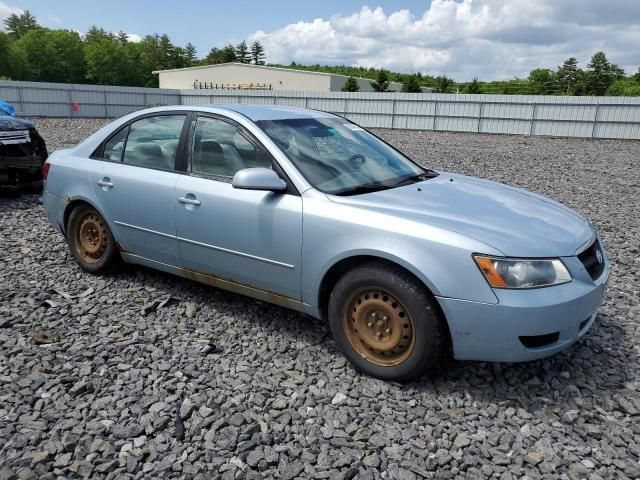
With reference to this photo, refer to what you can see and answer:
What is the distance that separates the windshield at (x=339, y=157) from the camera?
354 centimetres

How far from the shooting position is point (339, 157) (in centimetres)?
383

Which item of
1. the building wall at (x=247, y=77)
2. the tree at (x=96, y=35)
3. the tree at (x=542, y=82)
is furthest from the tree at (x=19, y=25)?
the tree at (x=542, y=82)

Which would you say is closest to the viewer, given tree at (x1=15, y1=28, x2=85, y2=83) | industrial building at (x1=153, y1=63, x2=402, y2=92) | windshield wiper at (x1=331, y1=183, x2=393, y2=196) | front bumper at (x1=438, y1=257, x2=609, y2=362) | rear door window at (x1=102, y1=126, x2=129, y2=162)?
front bumper at (x1=438, y1=257, x2=609, y2=362)

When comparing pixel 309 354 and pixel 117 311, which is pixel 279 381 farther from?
pixel 117 311

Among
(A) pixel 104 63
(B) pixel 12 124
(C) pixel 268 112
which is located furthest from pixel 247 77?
(C) pixel 268 112

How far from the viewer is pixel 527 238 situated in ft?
9.69

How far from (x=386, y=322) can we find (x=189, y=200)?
→ 171 centimetres

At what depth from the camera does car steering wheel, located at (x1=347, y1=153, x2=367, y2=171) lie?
3.80 meters

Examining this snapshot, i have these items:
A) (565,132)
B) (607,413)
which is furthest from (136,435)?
(565,132)

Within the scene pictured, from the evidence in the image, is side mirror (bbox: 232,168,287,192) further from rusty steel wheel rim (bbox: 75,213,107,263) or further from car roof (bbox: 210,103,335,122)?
rusty steel wheel rim (bbox: 75,213,107,263)

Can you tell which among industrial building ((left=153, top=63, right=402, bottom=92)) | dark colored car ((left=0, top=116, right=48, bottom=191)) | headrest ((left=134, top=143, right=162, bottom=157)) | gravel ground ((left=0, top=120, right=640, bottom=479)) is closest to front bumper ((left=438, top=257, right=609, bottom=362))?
gravel ground ((left=0, top=120, right=640, bottom=479))

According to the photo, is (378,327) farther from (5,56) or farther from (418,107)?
(5,56)

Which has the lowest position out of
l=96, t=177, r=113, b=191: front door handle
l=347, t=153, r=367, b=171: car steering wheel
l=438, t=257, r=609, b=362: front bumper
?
l=438, t=257, r=609, b=362: front bumper

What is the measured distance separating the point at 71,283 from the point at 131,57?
105 meters
